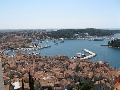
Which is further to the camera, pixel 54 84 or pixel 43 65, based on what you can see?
pixel 43 65

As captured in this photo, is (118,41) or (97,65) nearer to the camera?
(97,65)

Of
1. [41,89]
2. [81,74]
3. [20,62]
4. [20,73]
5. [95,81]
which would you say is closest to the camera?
[41,89]

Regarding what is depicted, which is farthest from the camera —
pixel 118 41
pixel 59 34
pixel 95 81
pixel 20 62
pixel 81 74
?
pixel 59 34

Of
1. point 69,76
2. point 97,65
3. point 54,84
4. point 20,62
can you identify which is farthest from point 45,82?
point 20,62

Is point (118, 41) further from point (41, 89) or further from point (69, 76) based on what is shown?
point (41, 89)

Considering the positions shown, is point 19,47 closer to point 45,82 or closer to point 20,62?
point 20,62

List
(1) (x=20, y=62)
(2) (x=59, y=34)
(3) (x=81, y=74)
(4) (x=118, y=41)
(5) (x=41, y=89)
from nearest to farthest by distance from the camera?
(5) (x=41, y=89), (3) (x=81, y=74), (1) (x=20, y=62), (4) (x=118, y=41), (2) (x=59, y=34)

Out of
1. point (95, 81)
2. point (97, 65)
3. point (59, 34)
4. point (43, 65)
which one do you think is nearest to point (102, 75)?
point (95, 81)

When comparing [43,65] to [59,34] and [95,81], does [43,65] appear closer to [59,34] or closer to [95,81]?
[95,81]

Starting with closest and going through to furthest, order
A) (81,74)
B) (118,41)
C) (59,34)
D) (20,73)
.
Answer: (81,74)
(20,73)
(118,41)
(59,34)
